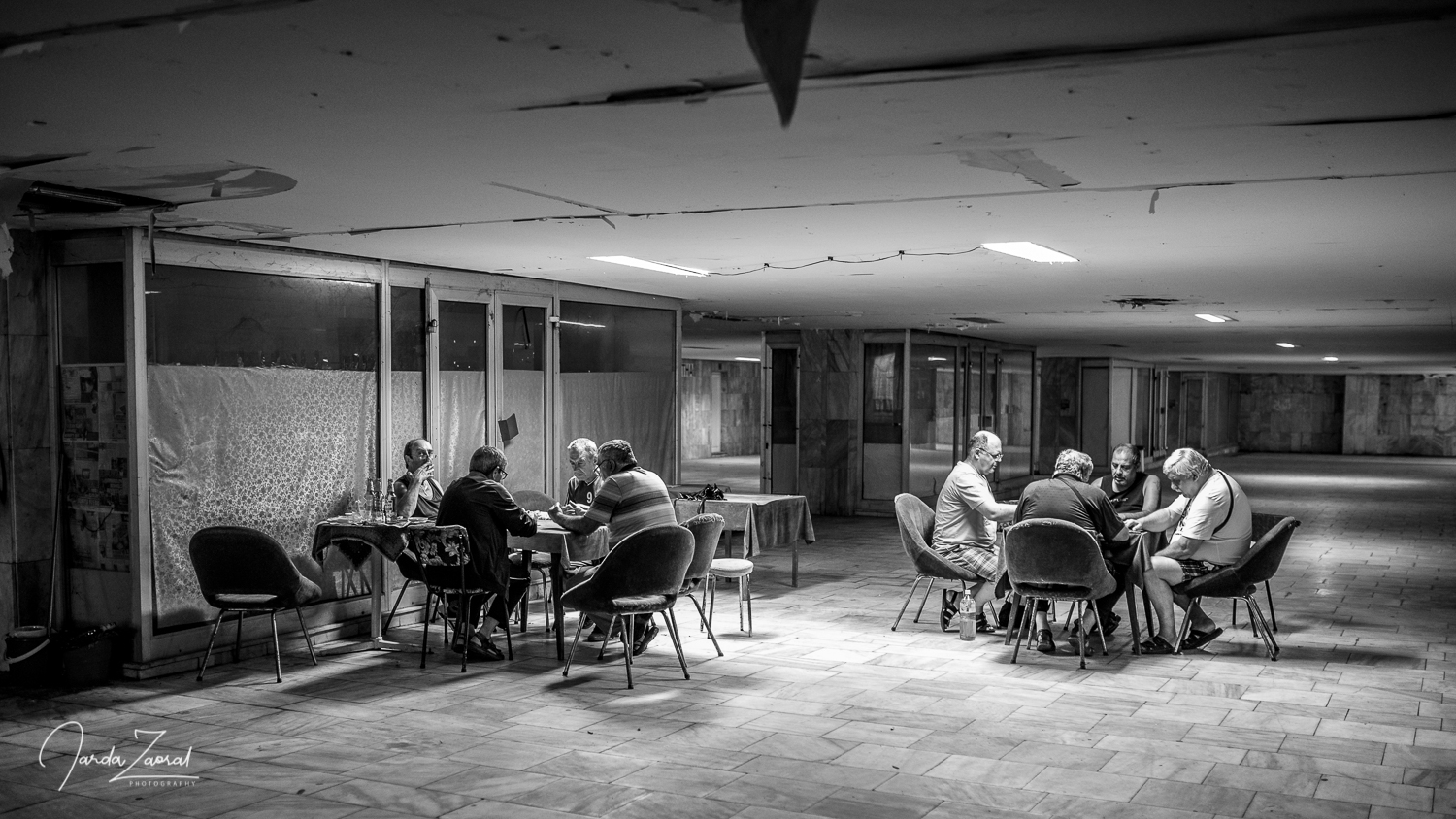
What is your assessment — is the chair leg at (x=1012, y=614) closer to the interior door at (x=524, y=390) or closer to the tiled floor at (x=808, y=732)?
the tiled floor at (x=808, y=732)

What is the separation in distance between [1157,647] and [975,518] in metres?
1.28

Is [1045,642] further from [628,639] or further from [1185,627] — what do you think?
[628,639]

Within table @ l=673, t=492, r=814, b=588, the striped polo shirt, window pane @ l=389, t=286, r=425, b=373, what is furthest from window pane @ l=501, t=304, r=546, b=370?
the striped polo shirt

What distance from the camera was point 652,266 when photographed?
8.08 meters

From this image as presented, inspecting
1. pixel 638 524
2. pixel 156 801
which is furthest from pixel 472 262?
pixel 156 801

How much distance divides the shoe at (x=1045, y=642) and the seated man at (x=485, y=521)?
2.97 m

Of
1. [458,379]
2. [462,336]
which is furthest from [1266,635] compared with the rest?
[462,336]

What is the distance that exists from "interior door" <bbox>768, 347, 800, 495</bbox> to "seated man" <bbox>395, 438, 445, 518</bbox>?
27.0ft

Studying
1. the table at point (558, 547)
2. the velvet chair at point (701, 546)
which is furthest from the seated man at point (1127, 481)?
the table at point (558, 547)

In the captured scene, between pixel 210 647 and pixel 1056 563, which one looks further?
pixel 1056 563

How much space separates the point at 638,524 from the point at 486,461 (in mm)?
960

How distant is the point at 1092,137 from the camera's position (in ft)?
12.6

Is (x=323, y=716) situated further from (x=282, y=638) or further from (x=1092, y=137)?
(x=1092, y=137)

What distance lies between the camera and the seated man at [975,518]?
7.11 metres
